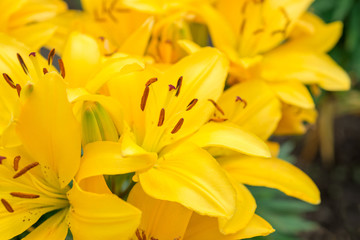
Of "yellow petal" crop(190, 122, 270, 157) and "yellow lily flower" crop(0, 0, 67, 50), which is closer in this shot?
"yellow petal" crop(190, 122, 270, 157)

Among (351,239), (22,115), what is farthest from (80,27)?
(351,239)

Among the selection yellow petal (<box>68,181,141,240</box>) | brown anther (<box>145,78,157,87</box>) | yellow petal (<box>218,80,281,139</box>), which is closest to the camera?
yellow petal (<box>68,181,141,240</box>)

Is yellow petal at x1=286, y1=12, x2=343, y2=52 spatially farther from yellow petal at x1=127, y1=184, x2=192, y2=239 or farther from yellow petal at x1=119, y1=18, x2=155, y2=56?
yellow petal at x1=127, y1=184, x2=192, y2=239

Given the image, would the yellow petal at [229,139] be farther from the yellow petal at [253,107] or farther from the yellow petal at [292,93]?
the yellow petal at [292,93]

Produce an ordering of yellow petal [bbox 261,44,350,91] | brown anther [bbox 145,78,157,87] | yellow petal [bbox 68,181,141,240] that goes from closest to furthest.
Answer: yellow petal [bbox 68,181,141,240]
brown anther [bbox 145,78,157,87]
yellow petal [bbox 261,44,350,91]

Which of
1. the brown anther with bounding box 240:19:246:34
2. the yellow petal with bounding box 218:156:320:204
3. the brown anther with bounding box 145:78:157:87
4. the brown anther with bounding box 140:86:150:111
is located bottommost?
the yellow petal with bounding box 218:156:320:204

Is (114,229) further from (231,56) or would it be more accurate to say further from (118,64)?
(231,56)

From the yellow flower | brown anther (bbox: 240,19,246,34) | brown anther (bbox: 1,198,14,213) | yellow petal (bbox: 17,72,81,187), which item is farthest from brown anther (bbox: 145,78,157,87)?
brown anther (bbox: 240,19,246,34)

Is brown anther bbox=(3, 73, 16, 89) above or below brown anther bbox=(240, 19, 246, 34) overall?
above
